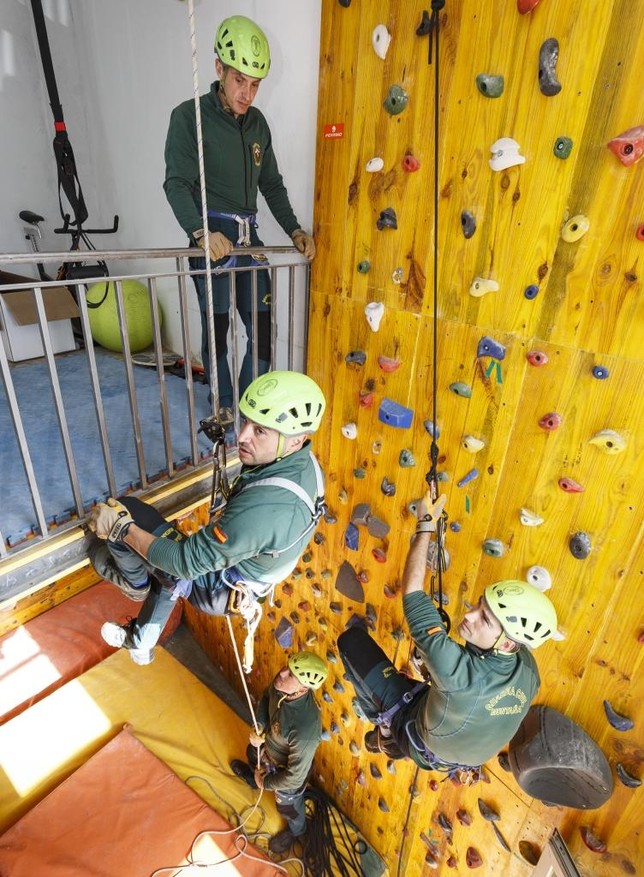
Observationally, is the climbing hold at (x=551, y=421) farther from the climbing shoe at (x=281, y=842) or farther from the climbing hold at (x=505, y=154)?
the climbing shoe at (x=281, y=842)

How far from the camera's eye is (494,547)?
2.16m

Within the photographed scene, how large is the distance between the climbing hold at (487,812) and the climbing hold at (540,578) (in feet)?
4.63

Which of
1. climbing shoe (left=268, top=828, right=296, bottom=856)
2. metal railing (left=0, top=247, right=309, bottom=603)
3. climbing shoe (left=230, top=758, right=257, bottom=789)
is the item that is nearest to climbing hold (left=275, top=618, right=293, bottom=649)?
climbing shoe (left=230, top=758, right=257, bottom=789)

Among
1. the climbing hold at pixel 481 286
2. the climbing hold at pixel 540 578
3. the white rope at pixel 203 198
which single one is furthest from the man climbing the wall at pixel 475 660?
the white rope at pixel 203 198

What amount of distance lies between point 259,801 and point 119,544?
3107 millimetres

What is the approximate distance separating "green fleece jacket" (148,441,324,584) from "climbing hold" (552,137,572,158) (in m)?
1.39

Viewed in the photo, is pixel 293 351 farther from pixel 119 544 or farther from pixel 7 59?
pixel 7 59

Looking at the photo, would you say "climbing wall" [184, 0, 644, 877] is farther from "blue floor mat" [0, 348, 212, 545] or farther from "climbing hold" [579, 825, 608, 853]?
"blue floor mat" [0, 348, 212, 545]

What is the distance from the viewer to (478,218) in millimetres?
1910

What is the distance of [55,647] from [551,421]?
4.47 meters

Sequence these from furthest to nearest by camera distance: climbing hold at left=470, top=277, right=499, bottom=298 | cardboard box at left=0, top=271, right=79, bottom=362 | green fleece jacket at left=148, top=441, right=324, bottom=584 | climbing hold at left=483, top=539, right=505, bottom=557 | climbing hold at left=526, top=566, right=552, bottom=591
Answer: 1. cardboard box at left=0, top=271, right=79, bottom=362
2. climbing hold at left=483, top=539, right=505, bottom=557
3. climbing hold at left=526, top=566, right=552, bottom=591
4. climbing hold at left=470, top=277, right=499, bottom=298
5. green fleece jacket at left=148, top=441, right=324, bottom=584

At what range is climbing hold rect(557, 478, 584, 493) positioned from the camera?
72.4 inches

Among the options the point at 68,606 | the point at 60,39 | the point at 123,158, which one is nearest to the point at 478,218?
the point at 123,158

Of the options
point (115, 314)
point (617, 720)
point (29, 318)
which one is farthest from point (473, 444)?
point (29, 318)
